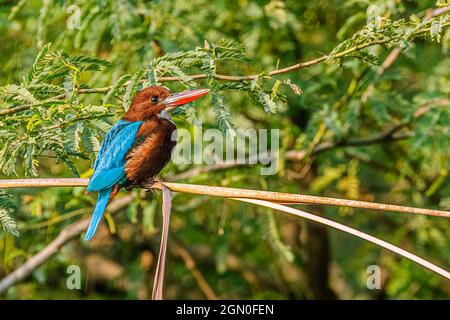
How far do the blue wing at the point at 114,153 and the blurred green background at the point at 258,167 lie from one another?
166 millimetres

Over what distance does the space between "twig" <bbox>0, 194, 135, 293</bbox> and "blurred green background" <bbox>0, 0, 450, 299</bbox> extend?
85 millimetres

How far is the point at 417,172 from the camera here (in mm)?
4871

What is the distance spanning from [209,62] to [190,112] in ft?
0.61

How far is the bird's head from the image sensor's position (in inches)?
108

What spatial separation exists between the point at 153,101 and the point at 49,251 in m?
1.77

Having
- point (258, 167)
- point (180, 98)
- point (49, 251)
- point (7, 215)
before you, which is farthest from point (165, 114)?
point (49, 251)

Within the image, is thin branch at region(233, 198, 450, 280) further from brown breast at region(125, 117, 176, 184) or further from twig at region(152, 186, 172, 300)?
brown breast at region(125, 117, 176, 184)

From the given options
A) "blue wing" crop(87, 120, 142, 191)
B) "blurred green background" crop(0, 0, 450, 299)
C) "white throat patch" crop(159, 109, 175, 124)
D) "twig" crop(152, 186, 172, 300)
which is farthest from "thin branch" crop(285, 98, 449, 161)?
"twig" crop(152, 186, 172, 300)

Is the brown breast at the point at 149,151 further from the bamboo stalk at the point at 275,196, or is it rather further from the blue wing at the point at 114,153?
the bamboo stalk at the point at 275,196

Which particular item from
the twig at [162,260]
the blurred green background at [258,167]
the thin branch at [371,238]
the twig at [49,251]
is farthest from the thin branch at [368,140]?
the twig at [162,260]

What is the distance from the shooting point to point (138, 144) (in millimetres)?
2805

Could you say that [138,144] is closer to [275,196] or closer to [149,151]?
[149,151]

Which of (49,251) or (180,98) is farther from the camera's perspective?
(49,251)
